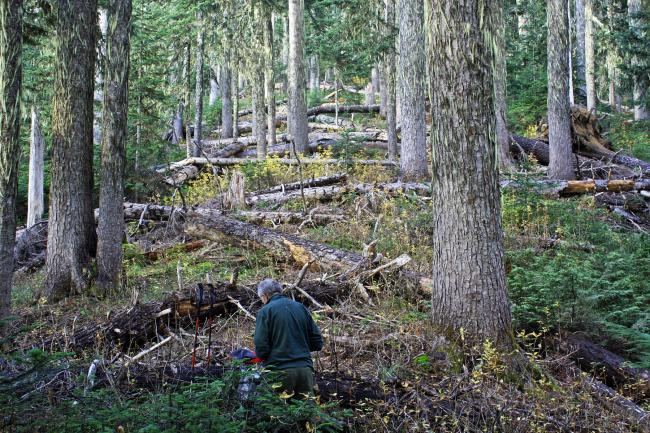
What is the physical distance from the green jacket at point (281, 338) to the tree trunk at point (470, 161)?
2077 mm

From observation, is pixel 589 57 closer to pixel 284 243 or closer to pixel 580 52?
pixel 580 52

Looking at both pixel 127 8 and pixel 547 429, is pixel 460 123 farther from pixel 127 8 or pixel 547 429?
pixel 127 8

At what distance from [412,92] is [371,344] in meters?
10.2

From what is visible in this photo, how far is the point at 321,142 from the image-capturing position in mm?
24344

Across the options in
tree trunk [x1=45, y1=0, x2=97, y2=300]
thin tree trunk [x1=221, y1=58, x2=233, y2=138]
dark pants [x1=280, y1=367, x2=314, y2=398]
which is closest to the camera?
dark pants [x1=280, y1=367, x2=314, y2=398]

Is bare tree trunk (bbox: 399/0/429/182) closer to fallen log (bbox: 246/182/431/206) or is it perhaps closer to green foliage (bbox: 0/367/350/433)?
fallen log (bbox: 246/182/431/206)

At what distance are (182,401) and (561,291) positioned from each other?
18.6ft

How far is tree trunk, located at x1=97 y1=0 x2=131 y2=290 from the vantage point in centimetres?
1061

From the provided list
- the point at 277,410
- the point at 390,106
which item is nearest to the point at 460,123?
the point at 277,410

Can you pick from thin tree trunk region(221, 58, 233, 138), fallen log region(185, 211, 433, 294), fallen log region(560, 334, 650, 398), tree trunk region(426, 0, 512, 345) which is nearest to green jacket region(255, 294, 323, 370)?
tree trunk region(426, 0, 512, 345)

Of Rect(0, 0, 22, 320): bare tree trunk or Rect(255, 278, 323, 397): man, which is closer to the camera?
Rect(255, 278, 323, 397): man

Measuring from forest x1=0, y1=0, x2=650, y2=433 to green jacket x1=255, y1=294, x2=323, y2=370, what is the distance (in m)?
0.02

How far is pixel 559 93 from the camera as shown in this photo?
16.0m

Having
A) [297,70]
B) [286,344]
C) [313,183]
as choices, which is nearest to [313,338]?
[286,344]
